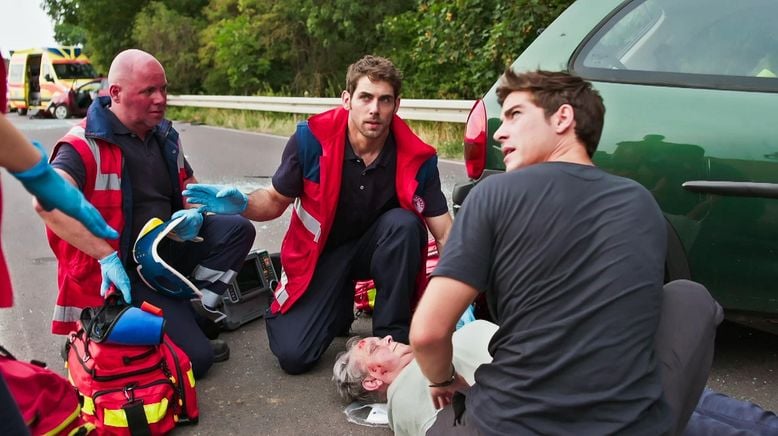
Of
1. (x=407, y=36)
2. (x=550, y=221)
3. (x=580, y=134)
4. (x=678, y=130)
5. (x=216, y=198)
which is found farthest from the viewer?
(x=407, y=36)

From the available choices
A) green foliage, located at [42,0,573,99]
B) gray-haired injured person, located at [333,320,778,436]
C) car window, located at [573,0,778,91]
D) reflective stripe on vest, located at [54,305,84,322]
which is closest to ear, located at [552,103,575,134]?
gray-haired injured person, located at [333,320,778,436]

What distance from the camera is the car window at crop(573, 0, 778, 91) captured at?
125 inches

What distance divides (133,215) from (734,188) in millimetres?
2639

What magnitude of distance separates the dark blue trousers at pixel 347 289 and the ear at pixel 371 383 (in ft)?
1.54

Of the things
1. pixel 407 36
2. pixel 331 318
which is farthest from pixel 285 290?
pixel 407 36

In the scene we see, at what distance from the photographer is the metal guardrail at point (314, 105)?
33.5ft

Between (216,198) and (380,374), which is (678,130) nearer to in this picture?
(380,374)

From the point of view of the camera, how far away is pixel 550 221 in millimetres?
1938

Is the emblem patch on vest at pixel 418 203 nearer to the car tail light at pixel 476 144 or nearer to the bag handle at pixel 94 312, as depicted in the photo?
the car tail light at pixel 476 144

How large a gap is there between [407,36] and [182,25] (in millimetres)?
10733

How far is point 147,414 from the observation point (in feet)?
10.0

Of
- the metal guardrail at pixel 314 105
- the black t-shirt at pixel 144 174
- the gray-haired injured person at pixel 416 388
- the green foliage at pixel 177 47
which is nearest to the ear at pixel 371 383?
the gray-haired injured person at pixel 416 388

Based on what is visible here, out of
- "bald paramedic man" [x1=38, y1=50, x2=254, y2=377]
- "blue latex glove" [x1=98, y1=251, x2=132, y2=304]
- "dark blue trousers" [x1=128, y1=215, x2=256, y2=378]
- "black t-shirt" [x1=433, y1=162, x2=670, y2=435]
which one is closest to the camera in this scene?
"black t-shirt" [x1=433, y1=162, x2=670, y2=435]

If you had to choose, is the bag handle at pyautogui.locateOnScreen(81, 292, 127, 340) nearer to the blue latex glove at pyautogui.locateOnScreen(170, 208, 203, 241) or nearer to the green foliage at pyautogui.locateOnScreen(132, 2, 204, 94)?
the blue latex glove at pyautogui.locateOnScreen(170, 208, 203, 241)
